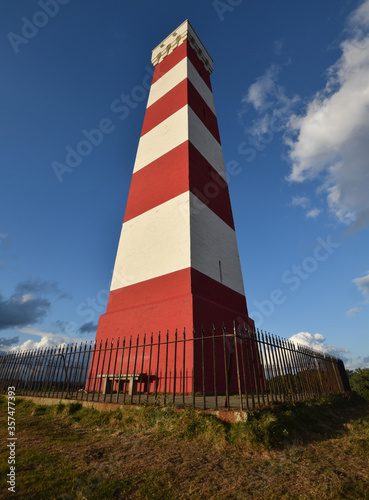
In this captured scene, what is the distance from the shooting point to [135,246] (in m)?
11.0

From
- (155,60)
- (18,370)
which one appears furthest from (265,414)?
(155,60)

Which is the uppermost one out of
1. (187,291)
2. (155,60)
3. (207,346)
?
(155,60)

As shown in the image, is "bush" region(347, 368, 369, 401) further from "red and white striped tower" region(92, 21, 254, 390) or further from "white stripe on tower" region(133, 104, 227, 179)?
"white stripe on tower" region(133, 104, 227, 179)

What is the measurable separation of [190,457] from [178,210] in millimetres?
7864

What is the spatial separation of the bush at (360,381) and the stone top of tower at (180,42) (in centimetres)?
1998

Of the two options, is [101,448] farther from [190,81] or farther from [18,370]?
[190,81]

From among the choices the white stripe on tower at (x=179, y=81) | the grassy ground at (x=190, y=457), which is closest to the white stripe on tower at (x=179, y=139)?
the white stripe on tower at (x=179, y=81)

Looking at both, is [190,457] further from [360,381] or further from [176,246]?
[360,381]

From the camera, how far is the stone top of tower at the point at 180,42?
1678cm

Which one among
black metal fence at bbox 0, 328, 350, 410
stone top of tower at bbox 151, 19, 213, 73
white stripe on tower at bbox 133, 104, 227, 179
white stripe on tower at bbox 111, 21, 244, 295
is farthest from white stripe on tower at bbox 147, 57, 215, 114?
black metal fence at bbox 0, 328, 350, 410

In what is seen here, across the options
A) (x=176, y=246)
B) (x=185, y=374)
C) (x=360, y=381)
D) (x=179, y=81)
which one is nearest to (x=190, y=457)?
(x=185, y=374)

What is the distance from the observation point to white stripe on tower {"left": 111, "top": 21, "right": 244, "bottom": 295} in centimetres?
964

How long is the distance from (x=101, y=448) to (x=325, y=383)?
710cm

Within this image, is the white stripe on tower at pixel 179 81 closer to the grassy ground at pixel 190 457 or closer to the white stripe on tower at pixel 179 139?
the white stripe on tower at pixel 179 139
